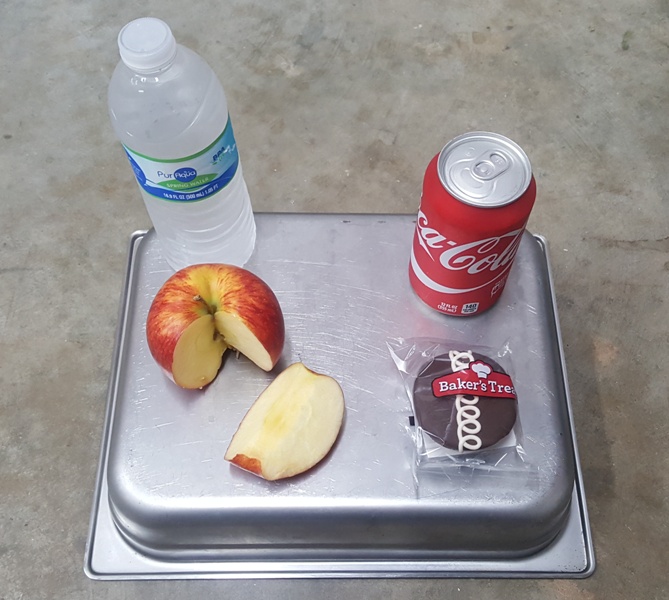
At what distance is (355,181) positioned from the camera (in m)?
1.49

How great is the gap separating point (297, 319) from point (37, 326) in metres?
0.62

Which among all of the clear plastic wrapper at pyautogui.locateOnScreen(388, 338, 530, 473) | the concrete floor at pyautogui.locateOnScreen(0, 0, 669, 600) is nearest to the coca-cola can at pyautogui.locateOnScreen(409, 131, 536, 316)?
the clear plastic wrapper at pyautogui.locateOnScreen(388, 338, 530, 473)

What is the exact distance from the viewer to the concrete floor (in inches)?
43.4

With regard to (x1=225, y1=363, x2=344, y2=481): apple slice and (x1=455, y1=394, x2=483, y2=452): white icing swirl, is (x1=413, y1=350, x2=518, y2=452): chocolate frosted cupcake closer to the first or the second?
(x1=455, y1=394, x2=483, y2=452): white icing swirl

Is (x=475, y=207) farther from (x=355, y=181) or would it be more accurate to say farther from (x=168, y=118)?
(x=355, y=181)

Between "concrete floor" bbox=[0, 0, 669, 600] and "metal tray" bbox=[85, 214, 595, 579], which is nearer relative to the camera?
"metal tray" bbox=[85, 214, 595, 579]

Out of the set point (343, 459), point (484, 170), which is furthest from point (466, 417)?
point (484, 170)

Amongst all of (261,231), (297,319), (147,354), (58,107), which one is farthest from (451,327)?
(58,107)

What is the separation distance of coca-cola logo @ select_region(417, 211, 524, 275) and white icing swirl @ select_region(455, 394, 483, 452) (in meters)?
0.17

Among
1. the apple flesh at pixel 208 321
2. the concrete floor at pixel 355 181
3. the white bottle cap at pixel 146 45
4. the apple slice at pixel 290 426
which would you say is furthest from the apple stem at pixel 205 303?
the concrete floor at pixel 355 181

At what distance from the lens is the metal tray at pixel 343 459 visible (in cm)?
85

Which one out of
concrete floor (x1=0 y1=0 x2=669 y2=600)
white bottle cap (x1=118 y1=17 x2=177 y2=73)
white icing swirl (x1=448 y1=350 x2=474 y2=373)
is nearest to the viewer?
white bottle cap (x1=118 y1=17 x2=177 y2=73)

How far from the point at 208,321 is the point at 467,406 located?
343mm

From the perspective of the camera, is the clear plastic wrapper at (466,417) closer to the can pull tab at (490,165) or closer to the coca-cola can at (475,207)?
the coca-cola can at (475,207)
